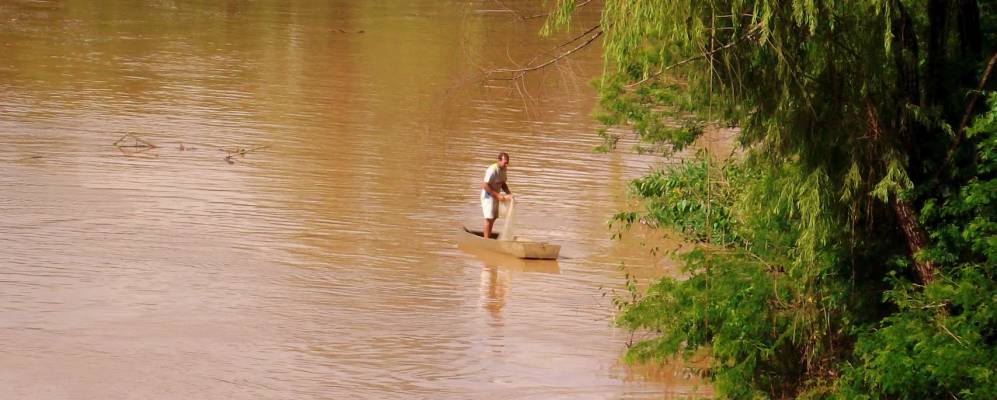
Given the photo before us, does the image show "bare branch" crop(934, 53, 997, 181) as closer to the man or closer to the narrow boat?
the narrow boat

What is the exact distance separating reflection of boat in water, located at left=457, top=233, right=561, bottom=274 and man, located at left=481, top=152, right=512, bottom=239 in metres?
0.30

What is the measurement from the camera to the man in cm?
2183

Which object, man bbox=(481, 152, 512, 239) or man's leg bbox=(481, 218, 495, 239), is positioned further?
man's leg bbox=(481, 218, 495, 239)

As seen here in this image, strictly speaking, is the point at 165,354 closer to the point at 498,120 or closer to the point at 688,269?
the point at 688,269

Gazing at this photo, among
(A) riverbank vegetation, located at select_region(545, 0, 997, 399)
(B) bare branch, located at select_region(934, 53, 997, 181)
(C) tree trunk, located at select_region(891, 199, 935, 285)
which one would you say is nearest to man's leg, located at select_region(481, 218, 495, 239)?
(A) riverbank vegetation, located at select_region(545, 0, 997, 399)

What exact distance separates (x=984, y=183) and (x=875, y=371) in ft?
5.62

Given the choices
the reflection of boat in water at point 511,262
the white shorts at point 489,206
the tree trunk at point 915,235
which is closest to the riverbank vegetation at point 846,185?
the tree trunk at point 915,235

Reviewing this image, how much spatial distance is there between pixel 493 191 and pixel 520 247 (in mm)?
1007

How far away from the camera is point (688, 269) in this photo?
14.3 meters

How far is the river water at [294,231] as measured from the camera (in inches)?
632

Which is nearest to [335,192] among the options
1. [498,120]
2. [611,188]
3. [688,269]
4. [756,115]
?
[611,188]

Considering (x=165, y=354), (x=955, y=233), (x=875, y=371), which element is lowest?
(x=165, y=354)

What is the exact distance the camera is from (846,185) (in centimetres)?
1216

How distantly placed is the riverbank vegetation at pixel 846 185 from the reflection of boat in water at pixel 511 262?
715 centimetres
